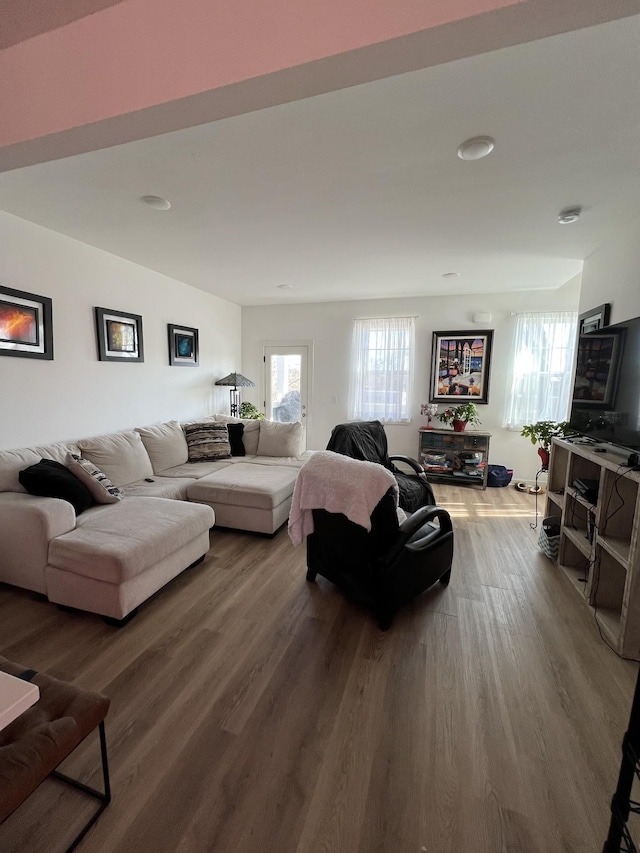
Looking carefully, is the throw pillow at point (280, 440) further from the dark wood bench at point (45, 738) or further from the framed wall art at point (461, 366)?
the dark wood bench at point (45, 738)

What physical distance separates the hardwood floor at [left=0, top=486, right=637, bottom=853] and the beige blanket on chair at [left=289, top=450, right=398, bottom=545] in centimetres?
57

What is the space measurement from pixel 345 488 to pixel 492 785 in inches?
48.1

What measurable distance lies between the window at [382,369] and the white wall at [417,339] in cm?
12

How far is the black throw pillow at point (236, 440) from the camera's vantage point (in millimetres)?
4242

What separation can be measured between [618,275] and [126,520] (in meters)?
3.90

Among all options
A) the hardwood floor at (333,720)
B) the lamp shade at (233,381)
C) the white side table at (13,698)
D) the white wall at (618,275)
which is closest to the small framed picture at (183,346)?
the lamp shade at (233,381)

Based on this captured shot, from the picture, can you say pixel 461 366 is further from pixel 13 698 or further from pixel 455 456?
pixel 13 698

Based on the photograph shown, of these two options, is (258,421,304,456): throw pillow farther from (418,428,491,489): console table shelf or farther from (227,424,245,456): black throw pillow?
(418,428,491,489): console table shelf

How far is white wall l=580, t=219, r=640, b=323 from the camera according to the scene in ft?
8.03

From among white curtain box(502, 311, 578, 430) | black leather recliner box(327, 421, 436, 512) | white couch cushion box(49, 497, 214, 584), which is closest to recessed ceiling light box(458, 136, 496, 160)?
Answer: black leather recliner box(327, 421, 436, 512)

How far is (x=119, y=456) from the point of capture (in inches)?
123

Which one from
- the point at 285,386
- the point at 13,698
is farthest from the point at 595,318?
the point at 285,386

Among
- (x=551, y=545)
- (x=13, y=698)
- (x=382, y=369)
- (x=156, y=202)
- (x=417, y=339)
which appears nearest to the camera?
(x=13, y=698)

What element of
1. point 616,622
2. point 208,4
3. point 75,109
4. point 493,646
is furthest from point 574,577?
point 75,109
